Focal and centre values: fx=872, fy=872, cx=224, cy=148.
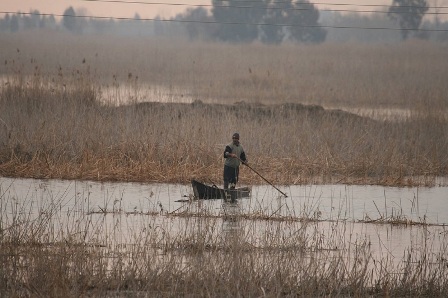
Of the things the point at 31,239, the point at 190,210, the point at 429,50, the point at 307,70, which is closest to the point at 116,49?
the point at 307,70

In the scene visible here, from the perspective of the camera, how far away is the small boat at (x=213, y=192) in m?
11.8

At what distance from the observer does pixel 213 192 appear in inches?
471

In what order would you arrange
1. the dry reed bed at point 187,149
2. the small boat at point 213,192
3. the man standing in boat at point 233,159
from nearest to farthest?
the small boat at point 213,192 → the man standing in boat at point 233,159 → the dry reed bed at point 187,149

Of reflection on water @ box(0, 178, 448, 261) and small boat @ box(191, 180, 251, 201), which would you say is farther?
small boat @ box(191, 180, 251, 201)

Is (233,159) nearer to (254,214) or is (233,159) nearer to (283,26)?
(254,214)

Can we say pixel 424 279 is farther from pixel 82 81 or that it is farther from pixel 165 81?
pixel 165 81

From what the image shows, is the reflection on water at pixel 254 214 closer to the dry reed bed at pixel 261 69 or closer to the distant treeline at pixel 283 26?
the dry reed bed at pixel 261 69

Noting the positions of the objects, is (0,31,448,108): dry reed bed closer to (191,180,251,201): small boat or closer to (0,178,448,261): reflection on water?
(0,178,448,261): reflection on water

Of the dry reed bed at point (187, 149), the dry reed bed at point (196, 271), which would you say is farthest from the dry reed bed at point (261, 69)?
the dry reed bed at point (196, 271)

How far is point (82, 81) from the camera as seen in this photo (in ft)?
63.6

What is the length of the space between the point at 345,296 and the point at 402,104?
16.7 m

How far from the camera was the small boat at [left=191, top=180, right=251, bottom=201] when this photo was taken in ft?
38.7

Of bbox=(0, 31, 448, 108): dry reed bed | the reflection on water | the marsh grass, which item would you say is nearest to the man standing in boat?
the reflection on water

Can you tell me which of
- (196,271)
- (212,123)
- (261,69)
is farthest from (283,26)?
(196,271)
